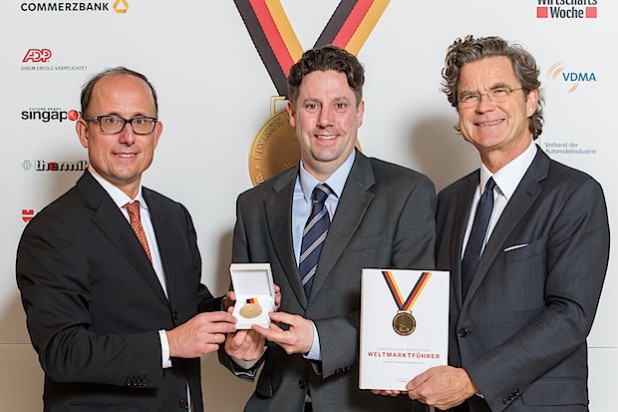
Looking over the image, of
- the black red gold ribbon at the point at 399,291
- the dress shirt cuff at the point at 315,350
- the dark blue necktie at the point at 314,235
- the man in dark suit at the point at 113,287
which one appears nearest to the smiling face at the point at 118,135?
the man in dark suit at the point at 113,287

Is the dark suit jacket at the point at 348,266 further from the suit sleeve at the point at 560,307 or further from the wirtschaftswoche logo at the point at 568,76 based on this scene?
the wirtschaftswoche logo at the point at 568,76

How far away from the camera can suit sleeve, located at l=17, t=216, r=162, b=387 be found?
86.2 inches

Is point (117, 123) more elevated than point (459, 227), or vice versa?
point (117, 123)

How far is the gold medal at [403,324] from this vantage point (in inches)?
87.1

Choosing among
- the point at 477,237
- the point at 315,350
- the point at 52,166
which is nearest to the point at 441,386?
the point at 315,350

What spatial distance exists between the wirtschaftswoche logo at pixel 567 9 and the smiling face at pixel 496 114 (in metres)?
0.88

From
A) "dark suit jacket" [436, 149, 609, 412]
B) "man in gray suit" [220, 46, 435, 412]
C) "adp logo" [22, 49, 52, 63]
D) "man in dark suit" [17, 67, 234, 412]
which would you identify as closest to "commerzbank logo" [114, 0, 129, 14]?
"adp logo" [22, 49, 52, 63]

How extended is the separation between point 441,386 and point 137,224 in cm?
104

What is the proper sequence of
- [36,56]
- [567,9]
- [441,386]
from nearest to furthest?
[441,386] → [567,9] → [36,56]

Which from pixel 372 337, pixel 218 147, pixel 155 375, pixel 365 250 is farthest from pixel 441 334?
pixel 218 147

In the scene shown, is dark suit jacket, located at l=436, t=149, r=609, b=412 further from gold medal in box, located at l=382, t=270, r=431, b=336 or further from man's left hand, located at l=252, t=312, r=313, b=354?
man's left hand, located at l=252, t=312, r=313, b=354

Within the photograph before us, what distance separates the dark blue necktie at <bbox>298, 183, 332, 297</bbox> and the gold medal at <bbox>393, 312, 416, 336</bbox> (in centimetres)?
32

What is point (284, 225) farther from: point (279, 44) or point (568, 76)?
point (568, 76)

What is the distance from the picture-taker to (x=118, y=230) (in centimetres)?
235
